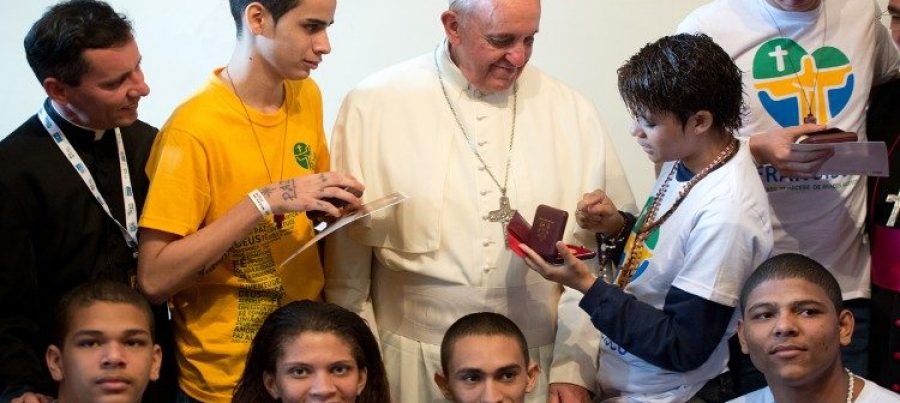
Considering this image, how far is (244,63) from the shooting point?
2.76 meters

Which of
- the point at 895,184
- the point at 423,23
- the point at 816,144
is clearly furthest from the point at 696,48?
the point at 423,23

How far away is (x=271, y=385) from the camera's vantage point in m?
2.68

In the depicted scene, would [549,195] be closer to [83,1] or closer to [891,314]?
[891,314]

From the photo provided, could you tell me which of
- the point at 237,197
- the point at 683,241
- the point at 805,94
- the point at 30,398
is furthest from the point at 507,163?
the point at 30,398

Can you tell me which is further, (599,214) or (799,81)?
(799,81)

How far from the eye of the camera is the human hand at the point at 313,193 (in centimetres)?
260

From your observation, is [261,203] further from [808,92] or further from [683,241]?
[808,92]

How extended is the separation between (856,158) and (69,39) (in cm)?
161

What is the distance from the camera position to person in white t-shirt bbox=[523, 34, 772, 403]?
249cm

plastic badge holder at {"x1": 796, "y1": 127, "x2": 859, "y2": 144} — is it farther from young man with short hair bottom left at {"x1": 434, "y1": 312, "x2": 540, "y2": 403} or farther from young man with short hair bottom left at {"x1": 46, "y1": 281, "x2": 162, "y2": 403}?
young man with short hair bottom left at {"x1": 46, "y1": 281, "x2": 162, "y2": 403}

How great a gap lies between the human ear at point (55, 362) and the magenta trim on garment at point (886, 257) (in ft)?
5.97

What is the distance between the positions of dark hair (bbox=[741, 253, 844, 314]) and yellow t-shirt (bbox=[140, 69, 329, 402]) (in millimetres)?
966

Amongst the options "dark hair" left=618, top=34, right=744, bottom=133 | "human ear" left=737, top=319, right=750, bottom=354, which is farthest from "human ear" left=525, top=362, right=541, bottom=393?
"dark hair" left=618, top=34, right=744, bottom=133

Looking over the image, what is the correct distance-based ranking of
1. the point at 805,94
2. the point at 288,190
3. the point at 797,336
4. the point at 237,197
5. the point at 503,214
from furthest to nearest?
the point at 805,94, the point at 503,214, the point at 237,197, the point at 288,190, the point at 797,336
